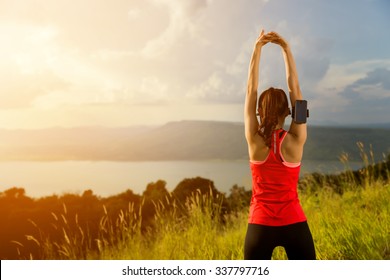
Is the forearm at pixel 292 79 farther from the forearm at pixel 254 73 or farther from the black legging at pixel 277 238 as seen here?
the black legging at pixel 277 238

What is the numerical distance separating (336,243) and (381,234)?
44 centimetres

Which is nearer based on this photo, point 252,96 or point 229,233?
point 252,96

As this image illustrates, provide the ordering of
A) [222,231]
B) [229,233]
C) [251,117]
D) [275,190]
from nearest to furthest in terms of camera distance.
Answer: [275,190] < [251,117] < [229,233] < [222,231]

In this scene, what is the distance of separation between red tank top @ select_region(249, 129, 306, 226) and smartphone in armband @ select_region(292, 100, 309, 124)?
19 centimetres

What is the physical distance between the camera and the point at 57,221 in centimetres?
769

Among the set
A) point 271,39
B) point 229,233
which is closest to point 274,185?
point 271,39

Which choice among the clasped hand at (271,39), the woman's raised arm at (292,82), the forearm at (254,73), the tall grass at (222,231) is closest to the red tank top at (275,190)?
the woman's raised arm at (292,82)

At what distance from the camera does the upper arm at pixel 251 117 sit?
10.9ft

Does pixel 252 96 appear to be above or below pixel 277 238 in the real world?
above

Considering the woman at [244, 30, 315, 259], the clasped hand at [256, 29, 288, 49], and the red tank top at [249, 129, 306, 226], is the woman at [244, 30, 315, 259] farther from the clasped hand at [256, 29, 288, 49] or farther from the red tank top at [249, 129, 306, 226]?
the clasped hand at [256, 29, 288, 49]

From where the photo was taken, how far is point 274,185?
3.25m

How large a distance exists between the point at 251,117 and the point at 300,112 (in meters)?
0.34

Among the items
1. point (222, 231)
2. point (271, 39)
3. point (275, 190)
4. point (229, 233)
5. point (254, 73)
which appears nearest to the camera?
point (275, 190)

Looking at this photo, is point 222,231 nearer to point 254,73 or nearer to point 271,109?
point 254,73
